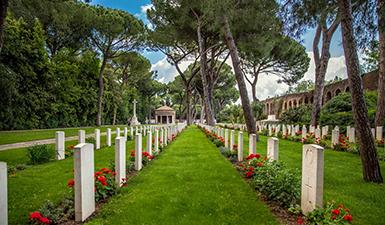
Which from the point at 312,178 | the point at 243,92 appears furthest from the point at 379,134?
the point at 312,178

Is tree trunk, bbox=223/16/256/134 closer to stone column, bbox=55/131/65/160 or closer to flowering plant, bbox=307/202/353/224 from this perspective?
stone column, bbox=55/131/65/160

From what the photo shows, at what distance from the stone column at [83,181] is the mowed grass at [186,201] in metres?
0.17

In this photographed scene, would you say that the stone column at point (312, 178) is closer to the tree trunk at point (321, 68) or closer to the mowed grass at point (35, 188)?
the mowed grass at point (35, 188)

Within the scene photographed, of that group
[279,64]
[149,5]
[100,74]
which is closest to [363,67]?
[279,64]

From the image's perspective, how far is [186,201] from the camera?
13.2 ft

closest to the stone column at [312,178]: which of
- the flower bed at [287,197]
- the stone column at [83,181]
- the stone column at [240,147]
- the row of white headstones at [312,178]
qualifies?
the row of white headstones at [312,178]

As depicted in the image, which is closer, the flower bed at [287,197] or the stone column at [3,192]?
the stone column at [3,192]

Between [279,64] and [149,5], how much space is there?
17.9 m

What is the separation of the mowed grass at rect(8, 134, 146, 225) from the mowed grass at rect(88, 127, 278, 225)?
3.37 ft

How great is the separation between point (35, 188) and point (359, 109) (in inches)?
250

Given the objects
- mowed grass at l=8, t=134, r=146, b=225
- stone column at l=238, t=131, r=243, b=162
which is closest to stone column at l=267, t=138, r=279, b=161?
stone column at l=238, t=131, r=243, b=162

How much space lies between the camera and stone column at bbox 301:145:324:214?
3.14m

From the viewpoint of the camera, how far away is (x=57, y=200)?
160 inches

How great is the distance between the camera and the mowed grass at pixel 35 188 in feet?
12.1
